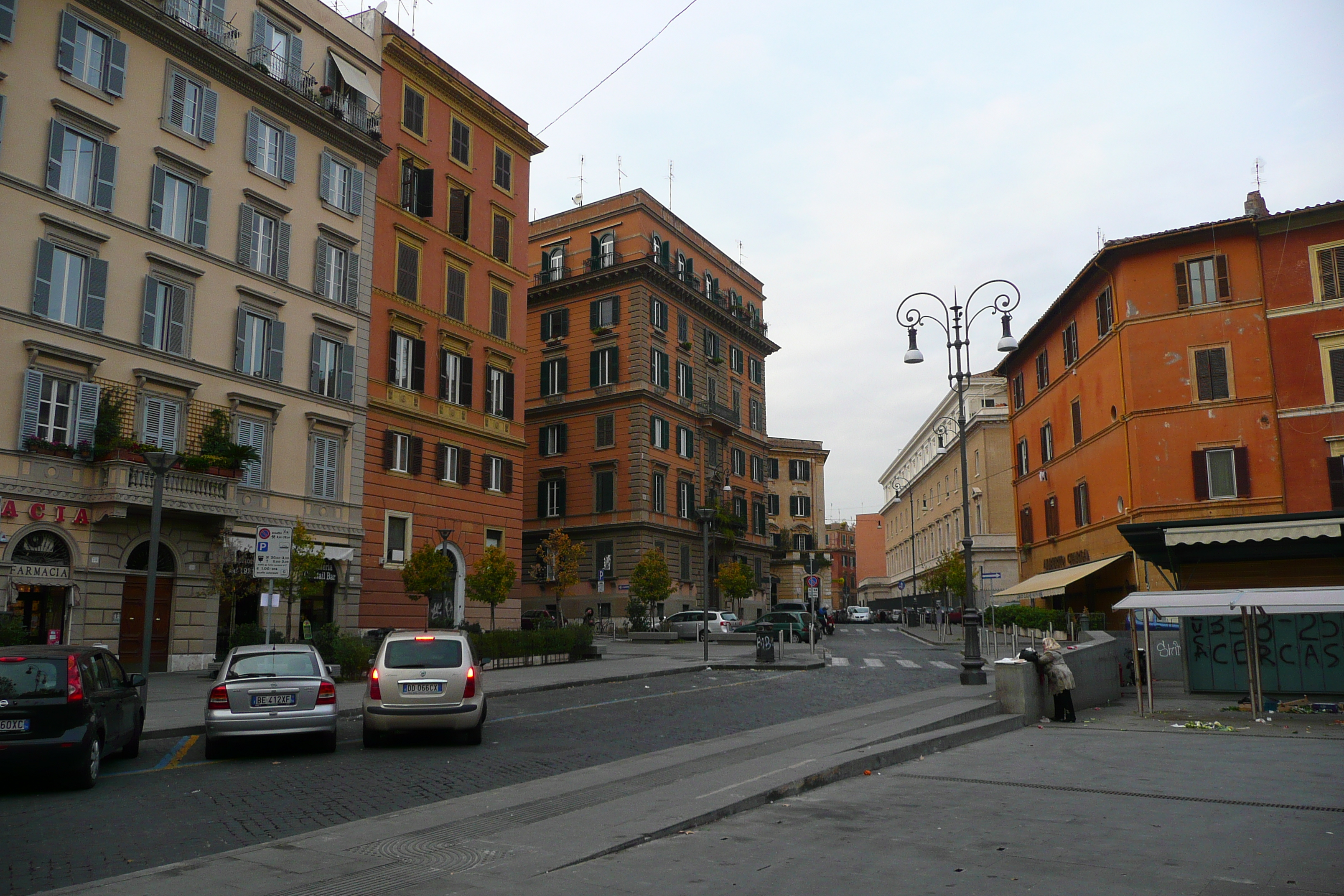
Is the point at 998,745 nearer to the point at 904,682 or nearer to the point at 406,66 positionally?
the point at 904,682

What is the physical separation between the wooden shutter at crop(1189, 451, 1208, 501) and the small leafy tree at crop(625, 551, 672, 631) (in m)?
23.1

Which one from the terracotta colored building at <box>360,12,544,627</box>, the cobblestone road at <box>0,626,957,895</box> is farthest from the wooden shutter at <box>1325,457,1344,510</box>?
the terracotta colored building at <box>360,12,544,627</box>

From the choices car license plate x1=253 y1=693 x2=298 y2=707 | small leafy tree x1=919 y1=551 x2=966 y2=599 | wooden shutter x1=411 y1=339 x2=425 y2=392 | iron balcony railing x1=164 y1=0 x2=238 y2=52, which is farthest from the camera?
small leafy tree x1=919 y1=551 x2=966 y2=599

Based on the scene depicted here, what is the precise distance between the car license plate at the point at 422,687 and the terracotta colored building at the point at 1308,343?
2778 centimetres

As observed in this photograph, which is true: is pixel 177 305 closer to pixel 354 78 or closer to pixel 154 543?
pixel 354 78

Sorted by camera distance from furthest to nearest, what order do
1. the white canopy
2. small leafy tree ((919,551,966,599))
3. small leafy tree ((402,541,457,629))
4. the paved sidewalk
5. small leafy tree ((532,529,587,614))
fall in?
small leafy tree ((919,551,966,599))
small leafy tree ((532,529,587,614))
small leafy tree ((402,541,457,629))
the paved sidewalk
the white canopy

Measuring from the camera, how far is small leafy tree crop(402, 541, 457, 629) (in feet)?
107

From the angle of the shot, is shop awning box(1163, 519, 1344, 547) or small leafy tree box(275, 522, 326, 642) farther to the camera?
small leafy tree box(275, 522, 326, 642)

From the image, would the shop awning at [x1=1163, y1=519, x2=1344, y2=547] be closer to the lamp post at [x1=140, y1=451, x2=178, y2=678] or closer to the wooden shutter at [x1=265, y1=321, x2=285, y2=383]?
the lamp post at [x1=140, y1=451, x2=178, y2=678]

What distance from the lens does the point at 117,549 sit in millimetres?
24875

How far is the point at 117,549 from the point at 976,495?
184ft

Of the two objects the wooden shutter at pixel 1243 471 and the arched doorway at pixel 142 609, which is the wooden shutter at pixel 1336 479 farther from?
the arched doorway at pixel 142 609

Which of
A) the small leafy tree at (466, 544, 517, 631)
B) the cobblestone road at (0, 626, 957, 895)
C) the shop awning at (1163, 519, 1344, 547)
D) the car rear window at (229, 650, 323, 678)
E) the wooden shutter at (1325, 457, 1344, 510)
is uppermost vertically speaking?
the wooden shutter at (1325, 457, 1344, 510)

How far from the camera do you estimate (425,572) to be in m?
32.5
